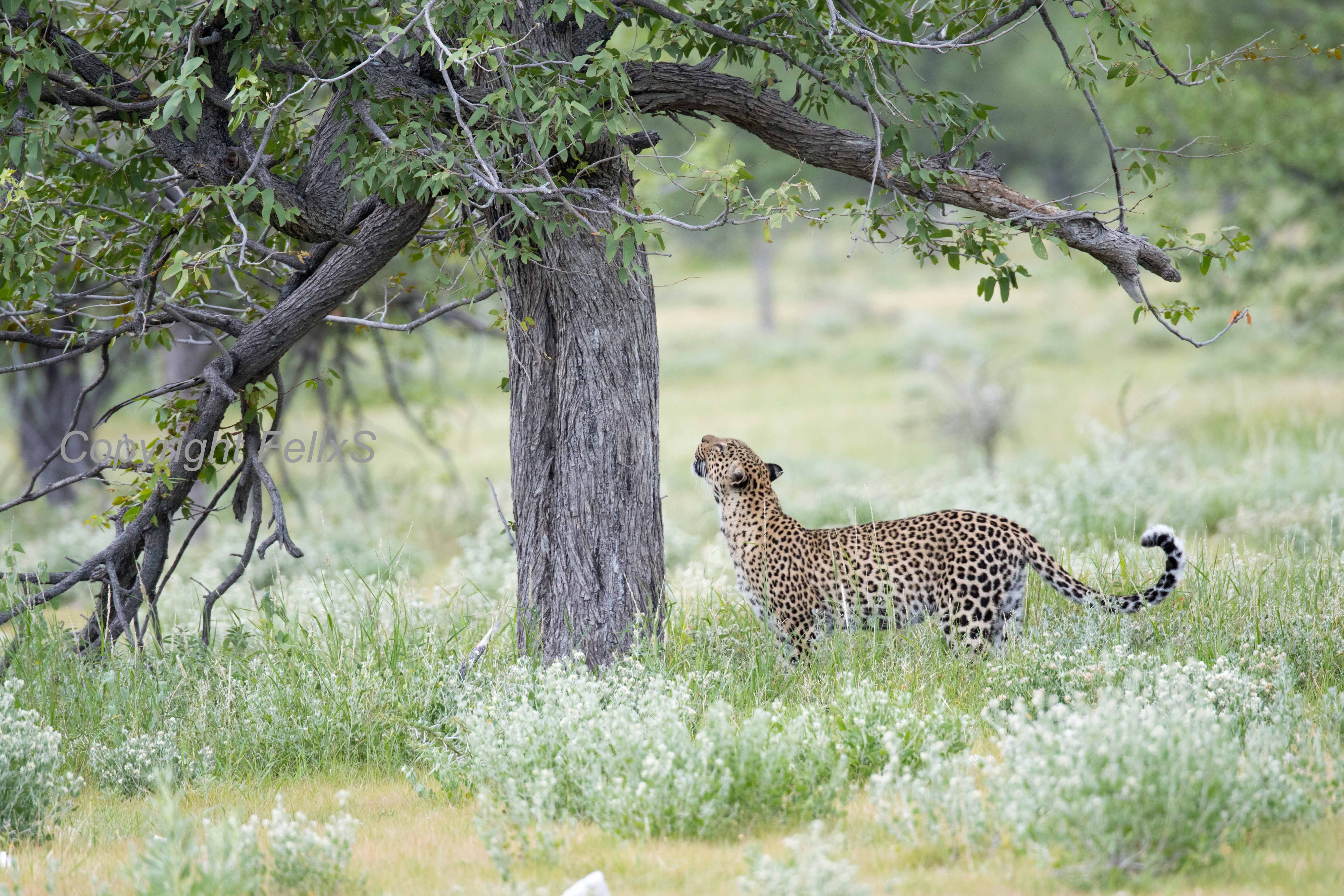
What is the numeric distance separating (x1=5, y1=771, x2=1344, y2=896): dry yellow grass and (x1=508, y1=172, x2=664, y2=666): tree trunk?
1.26m

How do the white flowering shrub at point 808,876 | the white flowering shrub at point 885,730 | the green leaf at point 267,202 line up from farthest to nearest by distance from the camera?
the green leaf at point 267,202, the white flowering shrub at point 885,730, the white flowering shrub at point 808,876

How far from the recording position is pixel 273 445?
6480mm

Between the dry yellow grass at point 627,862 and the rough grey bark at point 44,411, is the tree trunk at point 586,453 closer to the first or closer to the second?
the dry yellow grass at point 627,862

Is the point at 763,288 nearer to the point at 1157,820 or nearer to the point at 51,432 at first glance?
the point at 51,432

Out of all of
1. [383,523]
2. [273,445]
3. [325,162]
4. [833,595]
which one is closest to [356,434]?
[273,445]

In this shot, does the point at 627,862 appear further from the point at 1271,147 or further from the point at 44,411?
the point at 44,411

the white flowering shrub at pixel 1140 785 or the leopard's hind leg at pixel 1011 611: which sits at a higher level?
the leopard's hind leg at pixel 1011 611

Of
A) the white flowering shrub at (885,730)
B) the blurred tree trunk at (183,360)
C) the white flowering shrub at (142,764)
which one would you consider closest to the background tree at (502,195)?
the white flowering shrub at (142,764)

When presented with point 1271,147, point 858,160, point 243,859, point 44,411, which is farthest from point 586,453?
point 44,411

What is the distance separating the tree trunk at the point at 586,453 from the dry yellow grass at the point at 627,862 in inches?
49.6

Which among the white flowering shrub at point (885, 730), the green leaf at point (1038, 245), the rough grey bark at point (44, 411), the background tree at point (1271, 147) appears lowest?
the white flowering shrub at point (885, 730)

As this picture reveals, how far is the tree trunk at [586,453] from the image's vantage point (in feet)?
18.2

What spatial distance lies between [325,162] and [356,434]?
135 centimetres

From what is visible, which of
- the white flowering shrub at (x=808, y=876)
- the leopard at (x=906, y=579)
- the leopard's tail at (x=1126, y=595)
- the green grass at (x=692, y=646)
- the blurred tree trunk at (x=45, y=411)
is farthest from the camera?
the blurred tree trunk at (x=45, y=411)
